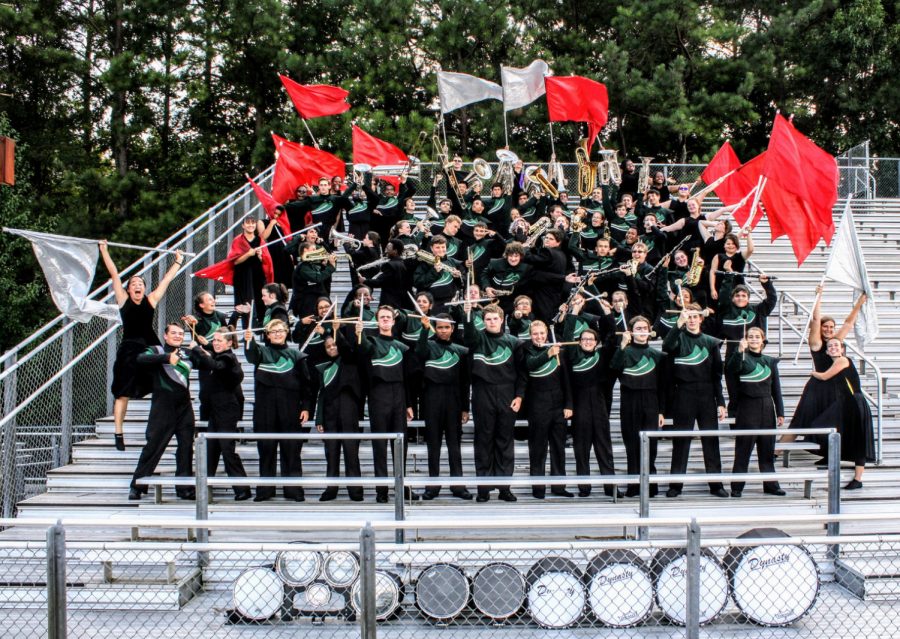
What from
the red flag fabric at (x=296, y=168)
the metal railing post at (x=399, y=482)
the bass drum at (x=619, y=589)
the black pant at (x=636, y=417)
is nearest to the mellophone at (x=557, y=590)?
the bass drum at (x=619, y=589)

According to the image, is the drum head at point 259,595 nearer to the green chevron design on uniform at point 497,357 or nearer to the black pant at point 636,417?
the green chevron design on uniform at point 497,357

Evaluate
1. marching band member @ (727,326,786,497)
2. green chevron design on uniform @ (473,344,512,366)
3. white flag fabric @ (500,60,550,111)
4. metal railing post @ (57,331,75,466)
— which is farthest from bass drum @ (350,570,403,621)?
white flag fabric @ (500,60,550,111)

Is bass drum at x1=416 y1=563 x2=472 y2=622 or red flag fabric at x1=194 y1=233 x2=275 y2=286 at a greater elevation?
red flag fabric at x1=194 y1=233 x2=275 y2=286

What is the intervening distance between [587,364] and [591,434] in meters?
0.72

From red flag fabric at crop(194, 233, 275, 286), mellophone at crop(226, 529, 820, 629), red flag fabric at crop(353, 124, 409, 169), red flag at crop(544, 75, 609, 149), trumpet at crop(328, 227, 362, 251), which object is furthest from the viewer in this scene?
red flag fabric at crop(353, 124, 409, 169)

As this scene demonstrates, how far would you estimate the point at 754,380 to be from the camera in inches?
380

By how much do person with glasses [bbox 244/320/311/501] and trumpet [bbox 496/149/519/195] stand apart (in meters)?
6.67

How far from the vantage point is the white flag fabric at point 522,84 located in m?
16.7

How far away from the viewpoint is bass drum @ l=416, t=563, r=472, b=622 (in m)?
6.48

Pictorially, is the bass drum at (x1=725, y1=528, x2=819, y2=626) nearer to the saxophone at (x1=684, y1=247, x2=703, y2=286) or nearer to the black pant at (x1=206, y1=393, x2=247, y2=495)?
the black pant at (x1=206, y1=393, x2=247, y2=495)

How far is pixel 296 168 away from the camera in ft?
49.7

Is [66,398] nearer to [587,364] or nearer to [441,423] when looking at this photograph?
[441,423]

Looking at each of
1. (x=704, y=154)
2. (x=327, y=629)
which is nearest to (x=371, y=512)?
(x=327, y=629)

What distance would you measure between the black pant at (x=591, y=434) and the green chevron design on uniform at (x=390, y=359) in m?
1.91
